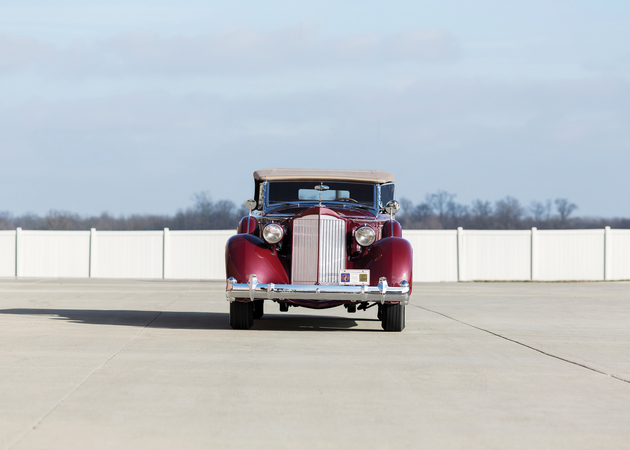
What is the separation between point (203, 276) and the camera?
3303cm

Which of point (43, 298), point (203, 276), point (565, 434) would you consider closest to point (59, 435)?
point (565, 434)

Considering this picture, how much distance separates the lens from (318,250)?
10273mm

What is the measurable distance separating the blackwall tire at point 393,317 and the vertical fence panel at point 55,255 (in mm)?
25067

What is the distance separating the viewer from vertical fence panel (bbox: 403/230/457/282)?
3184 centimetres

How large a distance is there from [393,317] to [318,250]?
1.40m

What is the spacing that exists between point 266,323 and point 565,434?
25.3 feet

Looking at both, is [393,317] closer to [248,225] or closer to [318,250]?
[318,250]

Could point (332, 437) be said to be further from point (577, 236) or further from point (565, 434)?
point (577, 236)

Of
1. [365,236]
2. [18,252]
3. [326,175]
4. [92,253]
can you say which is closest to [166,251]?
[92,253]

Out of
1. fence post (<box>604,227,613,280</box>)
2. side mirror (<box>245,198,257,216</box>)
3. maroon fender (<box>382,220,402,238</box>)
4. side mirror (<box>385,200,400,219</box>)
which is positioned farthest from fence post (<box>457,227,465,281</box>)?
side mirror (<box>245,198,257,216</box>)

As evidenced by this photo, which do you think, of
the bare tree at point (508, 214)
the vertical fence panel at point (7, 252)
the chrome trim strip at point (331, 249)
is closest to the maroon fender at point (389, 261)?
the chrome trim strip at point (331, 249)

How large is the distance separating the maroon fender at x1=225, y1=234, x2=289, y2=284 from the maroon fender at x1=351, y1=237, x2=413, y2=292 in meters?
1.03

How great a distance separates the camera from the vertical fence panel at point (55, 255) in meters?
33.4

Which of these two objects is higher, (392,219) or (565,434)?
(392,219)
